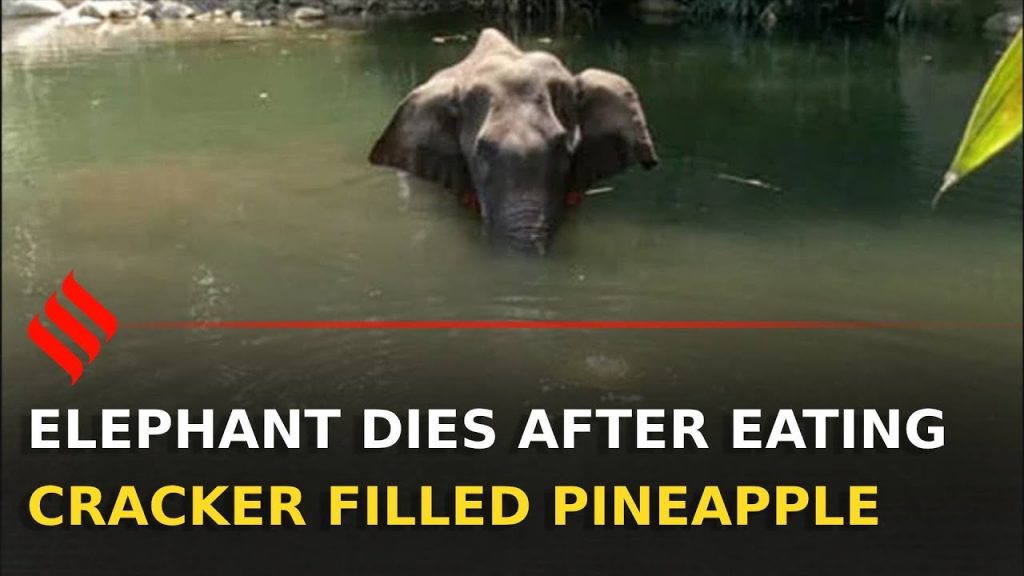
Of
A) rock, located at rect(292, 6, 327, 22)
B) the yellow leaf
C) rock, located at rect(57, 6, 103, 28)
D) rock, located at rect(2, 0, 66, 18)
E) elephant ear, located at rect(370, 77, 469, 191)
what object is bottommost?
rock, located at rect(292, 6, 327, 22)

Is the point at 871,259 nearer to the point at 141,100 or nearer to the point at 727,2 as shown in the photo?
the point at 141,100

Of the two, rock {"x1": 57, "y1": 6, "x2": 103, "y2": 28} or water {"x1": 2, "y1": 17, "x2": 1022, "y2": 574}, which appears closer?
water {"x1": 2, "y1": 17, "x2": 1022, "y2": 574}

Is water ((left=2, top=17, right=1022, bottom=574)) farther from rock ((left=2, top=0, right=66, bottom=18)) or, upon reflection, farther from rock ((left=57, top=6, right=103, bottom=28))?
rock ((left=2, top=0, right=66, bottom=18))

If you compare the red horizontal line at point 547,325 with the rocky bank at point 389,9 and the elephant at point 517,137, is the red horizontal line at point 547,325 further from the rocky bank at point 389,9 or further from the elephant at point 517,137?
the rocky bank at point 389,9

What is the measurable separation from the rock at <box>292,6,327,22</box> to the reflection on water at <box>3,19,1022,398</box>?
675 centimetres

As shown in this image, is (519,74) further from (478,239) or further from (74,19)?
(74,19)

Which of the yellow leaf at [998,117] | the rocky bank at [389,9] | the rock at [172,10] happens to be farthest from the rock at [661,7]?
the yellow leaf at [998,117]

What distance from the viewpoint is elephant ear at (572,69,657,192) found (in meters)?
5.69

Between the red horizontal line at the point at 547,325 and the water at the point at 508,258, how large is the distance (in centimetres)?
7

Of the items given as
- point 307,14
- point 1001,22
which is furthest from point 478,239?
point 307,14

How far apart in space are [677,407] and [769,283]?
1.43 m

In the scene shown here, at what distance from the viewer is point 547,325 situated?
14.7 feet

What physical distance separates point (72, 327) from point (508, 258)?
64.6 inches

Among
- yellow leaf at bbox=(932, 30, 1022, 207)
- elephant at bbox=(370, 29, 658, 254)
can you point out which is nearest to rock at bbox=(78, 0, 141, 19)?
elephant at bbox=(370, 29, 658, 254)
